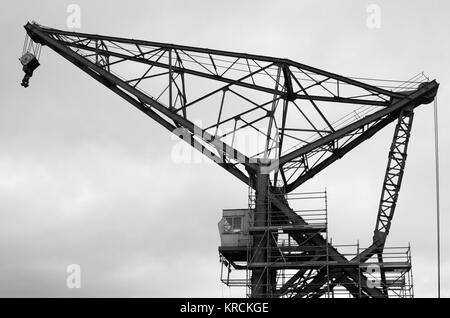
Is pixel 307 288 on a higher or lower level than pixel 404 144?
lower

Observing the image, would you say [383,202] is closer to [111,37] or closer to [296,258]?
[296,258]

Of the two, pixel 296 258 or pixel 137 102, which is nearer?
pixel 296 258

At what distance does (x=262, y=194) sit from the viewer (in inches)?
1668

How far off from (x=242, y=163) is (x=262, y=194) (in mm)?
2127

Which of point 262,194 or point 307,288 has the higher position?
point 262,194
